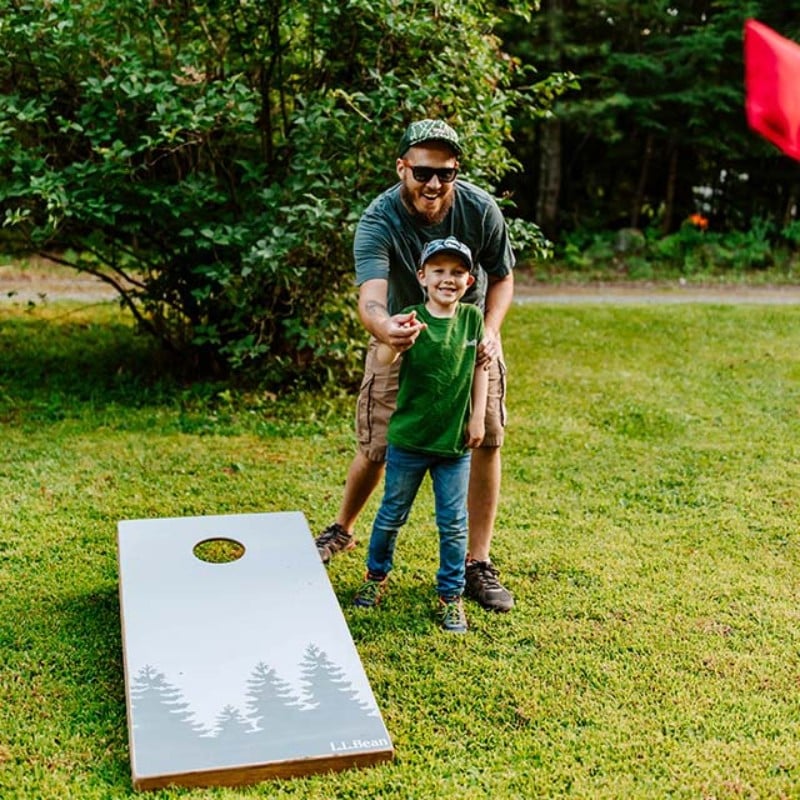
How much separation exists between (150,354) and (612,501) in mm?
3858

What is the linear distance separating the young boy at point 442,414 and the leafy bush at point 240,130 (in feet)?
8.03

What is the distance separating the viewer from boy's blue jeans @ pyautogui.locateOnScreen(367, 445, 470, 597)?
3877 mm

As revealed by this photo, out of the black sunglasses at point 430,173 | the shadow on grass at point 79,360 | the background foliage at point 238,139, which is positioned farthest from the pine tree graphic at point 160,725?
the shadow on grass at point 79,360

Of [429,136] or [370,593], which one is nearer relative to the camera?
[429,136]

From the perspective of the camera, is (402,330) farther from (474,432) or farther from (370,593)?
(370,593)

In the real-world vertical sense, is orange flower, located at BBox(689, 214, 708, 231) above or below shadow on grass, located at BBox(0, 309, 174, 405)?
above

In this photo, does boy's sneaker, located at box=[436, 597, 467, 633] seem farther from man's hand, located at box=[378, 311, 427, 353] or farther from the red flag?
the red flag

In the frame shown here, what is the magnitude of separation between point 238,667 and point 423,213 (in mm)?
1694

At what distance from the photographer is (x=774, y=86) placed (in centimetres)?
120

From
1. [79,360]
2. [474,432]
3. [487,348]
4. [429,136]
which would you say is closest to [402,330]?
[487,348]

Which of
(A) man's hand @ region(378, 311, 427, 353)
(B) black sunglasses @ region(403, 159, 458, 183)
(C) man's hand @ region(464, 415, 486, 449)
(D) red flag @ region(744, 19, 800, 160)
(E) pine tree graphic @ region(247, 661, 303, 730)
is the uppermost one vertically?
(D) red flag @ region(744, 19, 800, 160)

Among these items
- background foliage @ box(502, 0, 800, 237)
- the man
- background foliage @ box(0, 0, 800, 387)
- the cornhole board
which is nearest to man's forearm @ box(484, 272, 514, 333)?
the man

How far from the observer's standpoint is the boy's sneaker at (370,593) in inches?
161

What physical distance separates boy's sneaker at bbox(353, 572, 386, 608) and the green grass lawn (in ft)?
0.17
